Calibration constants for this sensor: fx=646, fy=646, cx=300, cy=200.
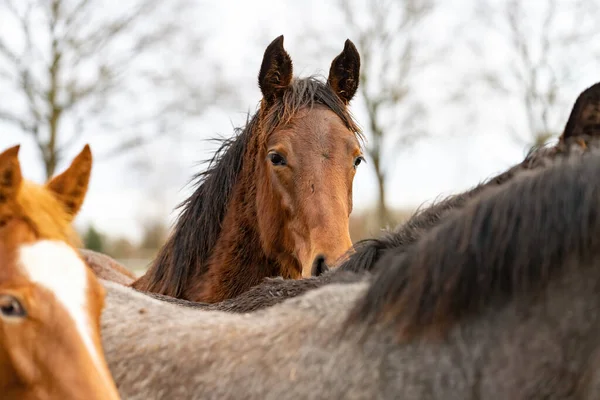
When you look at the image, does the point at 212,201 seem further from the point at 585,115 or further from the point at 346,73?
the point at 585,115

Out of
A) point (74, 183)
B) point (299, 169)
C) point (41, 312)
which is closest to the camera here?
point (41, 312)

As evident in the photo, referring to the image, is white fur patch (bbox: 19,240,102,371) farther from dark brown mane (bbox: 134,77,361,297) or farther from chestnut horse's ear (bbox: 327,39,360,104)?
chestnut horse's ear (bbox: 327,39,360,104)

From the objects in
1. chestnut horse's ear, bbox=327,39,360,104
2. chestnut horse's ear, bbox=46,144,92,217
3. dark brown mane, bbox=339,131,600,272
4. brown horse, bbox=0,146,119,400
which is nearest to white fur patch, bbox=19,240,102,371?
brown horse, bbox=0,146,119,400

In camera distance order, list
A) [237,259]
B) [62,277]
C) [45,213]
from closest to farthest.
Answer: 1. [62,277]
2. [45,213]
3. [237,259]

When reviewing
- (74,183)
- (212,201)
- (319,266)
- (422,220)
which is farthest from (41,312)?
(212,201)

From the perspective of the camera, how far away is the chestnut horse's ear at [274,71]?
500 centimetres

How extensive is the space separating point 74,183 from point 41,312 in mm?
700

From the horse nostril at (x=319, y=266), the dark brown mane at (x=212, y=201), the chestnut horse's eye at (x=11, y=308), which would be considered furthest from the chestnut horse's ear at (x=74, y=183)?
the dark brown mane at (x=212, y=201)

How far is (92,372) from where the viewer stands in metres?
2.02

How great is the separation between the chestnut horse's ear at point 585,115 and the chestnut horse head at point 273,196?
160 cm

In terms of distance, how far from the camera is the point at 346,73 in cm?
525

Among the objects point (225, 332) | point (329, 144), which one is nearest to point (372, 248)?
point (225, 332)

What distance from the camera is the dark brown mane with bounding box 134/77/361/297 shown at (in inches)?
192

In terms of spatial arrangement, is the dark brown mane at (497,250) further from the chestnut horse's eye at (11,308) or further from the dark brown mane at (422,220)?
the chestnut horse's eye at (11,308)
